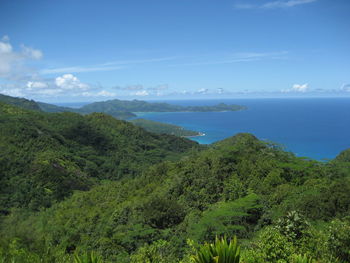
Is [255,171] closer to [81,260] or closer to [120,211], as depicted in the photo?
[120,211]

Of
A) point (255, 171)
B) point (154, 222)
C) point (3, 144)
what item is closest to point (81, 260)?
point (154, 222)

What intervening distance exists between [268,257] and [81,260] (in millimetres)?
7123

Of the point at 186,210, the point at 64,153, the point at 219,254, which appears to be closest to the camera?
the point at 219,254

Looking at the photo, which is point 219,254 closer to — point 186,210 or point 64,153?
point 186,210

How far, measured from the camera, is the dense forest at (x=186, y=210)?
482 inches

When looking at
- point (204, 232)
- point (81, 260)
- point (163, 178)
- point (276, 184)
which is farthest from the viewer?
point (163, 178)

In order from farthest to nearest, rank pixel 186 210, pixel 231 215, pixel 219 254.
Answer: pixel 186 210 → pixel 231 215 → pixel 219 254

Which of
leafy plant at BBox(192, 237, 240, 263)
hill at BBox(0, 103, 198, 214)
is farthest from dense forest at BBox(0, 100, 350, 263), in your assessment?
hill at BBox(0, 103, 198, 214)

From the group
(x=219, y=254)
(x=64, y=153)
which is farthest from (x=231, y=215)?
(x=64, y=153)

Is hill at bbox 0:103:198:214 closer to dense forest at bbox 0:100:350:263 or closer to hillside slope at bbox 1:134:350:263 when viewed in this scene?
dense forest at bbox 0:100:350:263

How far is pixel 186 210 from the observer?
26875 millimetres

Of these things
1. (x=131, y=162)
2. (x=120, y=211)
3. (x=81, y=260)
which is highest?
(x=81, y=260)

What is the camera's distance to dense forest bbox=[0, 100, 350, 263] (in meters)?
12.2

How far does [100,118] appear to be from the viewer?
130 metres
